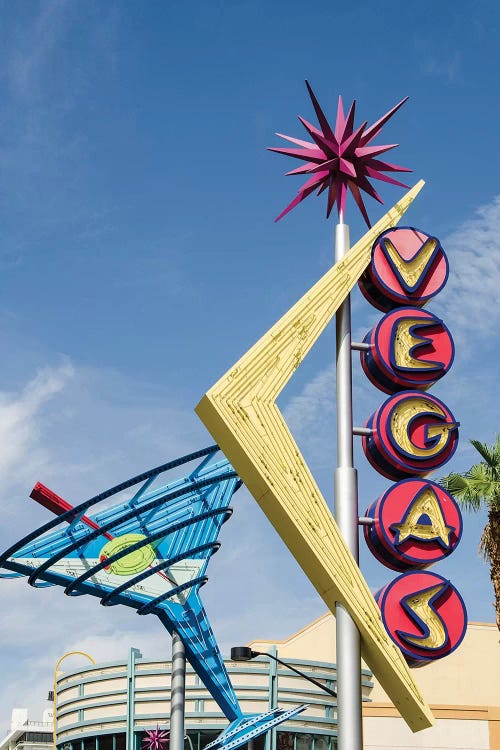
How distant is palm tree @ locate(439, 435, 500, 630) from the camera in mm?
31047

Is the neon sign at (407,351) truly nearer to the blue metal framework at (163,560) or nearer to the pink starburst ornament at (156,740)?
the blue metal framework at (163,560)

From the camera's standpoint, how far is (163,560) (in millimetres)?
35094

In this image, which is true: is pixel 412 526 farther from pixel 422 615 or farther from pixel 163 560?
pixel 163 560

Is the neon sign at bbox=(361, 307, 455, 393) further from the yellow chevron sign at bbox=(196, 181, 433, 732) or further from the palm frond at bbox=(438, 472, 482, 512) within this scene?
the palm frond at bbox=(438, 472, 482, 512)

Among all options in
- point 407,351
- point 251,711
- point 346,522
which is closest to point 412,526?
point 346,522

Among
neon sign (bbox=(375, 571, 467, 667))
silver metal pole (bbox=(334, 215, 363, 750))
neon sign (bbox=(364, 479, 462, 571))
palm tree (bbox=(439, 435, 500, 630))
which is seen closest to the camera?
silver metal pole (bbox=(334, 215, 363, 750))

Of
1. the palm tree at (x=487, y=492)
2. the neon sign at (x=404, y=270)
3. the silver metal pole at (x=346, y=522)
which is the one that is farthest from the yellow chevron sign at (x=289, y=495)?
the palm tree at (x=487, y=492)

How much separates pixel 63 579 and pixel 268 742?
1096 centimetres

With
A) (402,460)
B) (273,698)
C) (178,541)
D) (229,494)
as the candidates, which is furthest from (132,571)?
(402,460)

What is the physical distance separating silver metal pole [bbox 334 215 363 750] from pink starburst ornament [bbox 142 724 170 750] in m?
23.6

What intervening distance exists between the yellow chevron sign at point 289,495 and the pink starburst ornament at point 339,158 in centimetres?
463

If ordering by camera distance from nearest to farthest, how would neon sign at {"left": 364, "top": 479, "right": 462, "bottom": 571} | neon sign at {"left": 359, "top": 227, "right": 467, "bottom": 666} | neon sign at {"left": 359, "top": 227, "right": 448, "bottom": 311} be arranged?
1. neon sign at {"left": 359, "top": 227, "right": 467, "bottom": 666}
2. neon sign at {"left": 364, "top": 479, "right": 462, "bottom": 571}
3. neon sign at {"left": 359, "top": 227, "right": 448, "bottom": 311}

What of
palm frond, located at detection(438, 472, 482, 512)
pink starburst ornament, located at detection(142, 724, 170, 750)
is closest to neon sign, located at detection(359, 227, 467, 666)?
palm frond, located at detection(438, 472, 482, 512)

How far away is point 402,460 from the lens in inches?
743
